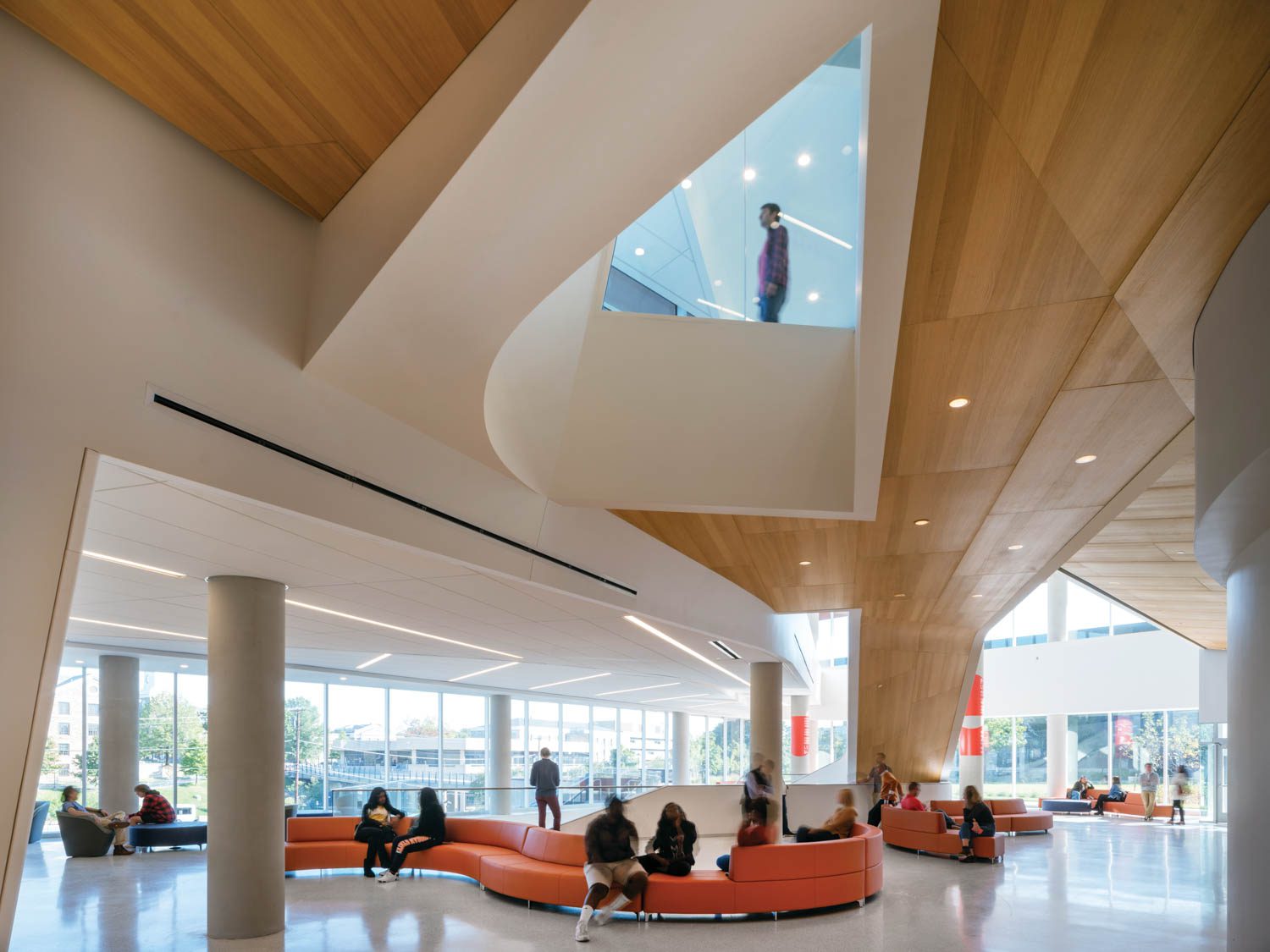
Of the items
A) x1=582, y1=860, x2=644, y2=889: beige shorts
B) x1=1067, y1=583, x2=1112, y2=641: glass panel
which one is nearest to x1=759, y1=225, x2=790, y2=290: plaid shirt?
x1=582, y1=860, x2=644, y2=889: beige shorts

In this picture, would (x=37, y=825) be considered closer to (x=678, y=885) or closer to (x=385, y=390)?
(x=678, y=885)

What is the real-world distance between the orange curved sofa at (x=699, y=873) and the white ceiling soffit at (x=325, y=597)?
2871 millimetres

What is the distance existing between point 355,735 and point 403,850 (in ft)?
44.2

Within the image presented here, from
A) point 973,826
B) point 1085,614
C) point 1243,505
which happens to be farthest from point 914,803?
point 1085,614

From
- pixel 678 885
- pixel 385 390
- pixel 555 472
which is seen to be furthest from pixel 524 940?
pixel 385 390

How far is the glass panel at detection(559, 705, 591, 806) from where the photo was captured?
34125 millimetres

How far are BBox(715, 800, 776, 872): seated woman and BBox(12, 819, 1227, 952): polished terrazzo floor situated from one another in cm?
74

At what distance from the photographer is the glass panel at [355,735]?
2356cm

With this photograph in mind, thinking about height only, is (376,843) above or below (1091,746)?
above

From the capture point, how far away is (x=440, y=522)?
6.99m

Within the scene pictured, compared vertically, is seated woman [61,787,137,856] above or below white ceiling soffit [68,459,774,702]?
below

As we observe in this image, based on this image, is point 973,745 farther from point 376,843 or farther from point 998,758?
point 376,843

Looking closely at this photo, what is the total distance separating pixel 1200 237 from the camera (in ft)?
15.5

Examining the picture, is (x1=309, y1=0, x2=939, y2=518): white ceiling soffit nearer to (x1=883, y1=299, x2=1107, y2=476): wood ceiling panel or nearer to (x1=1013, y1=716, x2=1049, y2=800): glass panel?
(x1=883, y1=299, x2=1107, y2=476): wood ceiling panel
